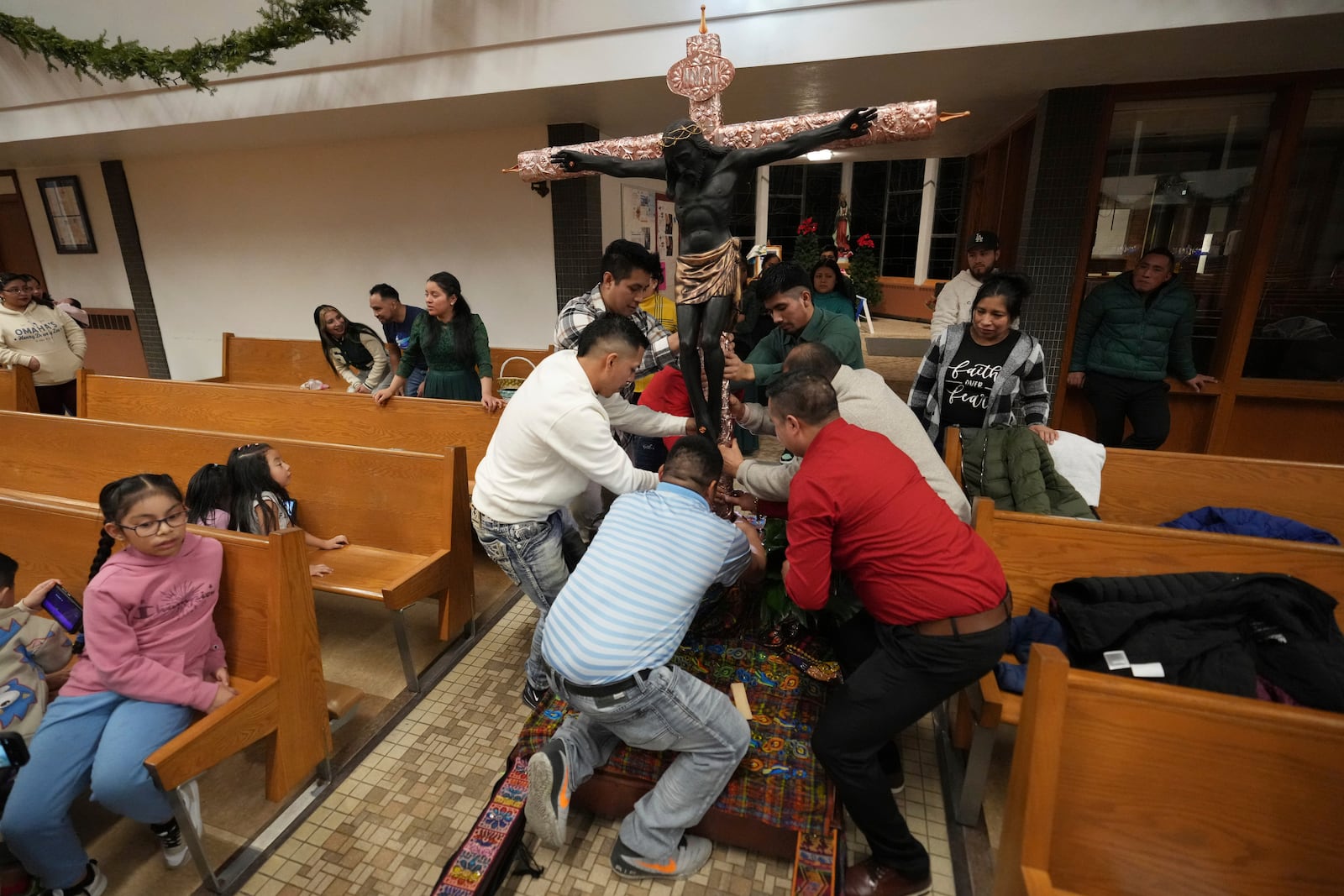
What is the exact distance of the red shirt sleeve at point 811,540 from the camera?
4.96ft

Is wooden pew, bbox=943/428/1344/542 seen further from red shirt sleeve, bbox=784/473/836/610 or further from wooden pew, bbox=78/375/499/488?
wooden pew, bbox=78/375/499/488

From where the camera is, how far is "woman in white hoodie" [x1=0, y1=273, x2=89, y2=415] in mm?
4258

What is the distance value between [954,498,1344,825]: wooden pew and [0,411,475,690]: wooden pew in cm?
192

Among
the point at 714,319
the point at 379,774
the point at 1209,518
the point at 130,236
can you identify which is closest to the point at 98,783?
the point at 379,774

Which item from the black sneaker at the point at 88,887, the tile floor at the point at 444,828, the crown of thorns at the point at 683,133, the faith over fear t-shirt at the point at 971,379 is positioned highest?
the crown of thorns at the point at 683,133

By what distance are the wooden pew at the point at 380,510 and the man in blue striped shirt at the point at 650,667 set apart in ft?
3.28

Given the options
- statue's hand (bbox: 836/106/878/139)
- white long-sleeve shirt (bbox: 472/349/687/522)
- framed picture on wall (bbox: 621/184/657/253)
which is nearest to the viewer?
statue's hand (bbox: 836/106/878/139)

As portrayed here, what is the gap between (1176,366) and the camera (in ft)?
12.6

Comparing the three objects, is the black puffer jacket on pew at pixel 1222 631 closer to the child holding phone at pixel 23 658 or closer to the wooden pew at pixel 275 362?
the child holding phone at pixel 23 658

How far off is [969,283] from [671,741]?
3.32 meters

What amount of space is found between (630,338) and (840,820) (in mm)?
1463

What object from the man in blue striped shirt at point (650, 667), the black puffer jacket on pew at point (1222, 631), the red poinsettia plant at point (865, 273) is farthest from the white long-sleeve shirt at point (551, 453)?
the red poinsettia plant at point (865, 273)

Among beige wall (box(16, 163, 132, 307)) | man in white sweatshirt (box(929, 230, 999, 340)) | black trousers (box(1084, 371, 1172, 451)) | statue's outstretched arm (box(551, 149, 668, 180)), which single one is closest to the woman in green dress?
statue's outstretched arm (box(551, 149, 668, 180))

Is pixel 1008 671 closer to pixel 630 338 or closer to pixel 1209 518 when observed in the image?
pixel 1209 518
